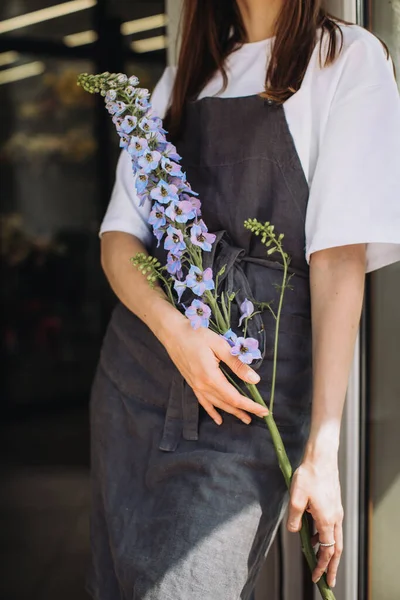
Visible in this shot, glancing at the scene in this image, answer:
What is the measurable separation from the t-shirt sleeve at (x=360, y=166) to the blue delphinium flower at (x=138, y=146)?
11.2 inches

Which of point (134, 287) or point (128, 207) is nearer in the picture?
point (134, 287)

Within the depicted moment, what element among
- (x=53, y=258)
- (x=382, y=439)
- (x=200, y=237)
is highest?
(x=200, y=237)

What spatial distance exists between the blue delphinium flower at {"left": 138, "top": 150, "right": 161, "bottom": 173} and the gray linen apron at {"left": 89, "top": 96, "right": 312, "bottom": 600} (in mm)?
237

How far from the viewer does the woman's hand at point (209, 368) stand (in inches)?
40.9

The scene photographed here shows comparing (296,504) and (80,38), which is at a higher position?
(80,38)

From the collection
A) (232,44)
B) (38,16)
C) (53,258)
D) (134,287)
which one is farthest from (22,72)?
(134,287)

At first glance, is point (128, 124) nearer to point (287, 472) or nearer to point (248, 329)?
point (248, 329)

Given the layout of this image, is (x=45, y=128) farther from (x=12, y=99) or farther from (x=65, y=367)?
(x=65, y=367)

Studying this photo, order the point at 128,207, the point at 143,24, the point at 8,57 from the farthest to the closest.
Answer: the point at 8,57
the point at 143,24
the point at 128,207

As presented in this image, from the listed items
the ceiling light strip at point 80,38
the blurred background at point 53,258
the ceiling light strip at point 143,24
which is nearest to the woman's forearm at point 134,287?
the blurred background at point 53,258

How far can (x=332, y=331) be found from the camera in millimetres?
1065

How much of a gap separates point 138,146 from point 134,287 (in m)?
0.32

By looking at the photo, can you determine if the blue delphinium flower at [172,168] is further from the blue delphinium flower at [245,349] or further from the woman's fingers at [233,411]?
the woman's fingers at [233,411]

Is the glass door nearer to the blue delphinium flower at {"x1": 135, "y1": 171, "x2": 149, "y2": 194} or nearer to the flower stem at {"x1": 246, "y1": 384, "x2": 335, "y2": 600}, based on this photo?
Answer: the flower stem at {"x1": 246, "y1": 384, "x2": 335, "y2": 600}
